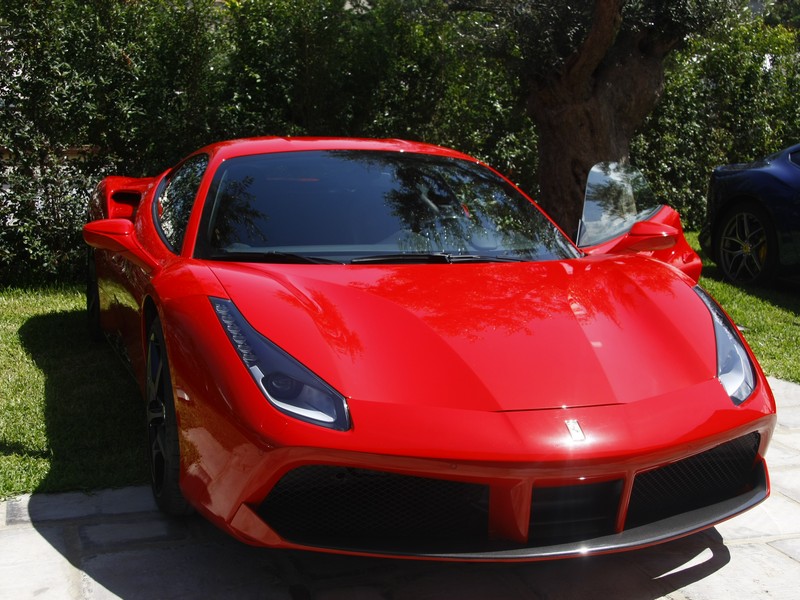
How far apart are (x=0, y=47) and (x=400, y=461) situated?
5667 millimetres

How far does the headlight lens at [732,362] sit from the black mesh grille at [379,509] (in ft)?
2.85

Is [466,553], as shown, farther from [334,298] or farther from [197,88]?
[197,88]

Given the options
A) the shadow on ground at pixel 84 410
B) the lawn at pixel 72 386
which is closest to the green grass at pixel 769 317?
the lawn at pixel 72 386

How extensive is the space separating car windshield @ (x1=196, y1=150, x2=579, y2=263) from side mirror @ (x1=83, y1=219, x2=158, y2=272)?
1.15 ft

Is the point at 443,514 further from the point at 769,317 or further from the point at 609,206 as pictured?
the point at 769,317

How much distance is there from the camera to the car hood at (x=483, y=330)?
260 cm

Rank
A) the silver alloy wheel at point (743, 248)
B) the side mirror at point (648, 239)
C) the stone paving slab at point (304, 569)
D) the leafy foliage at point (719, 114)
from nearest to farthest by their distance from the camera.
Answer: the stone paving slab at point (304, 569), the side mirror at point (648, 239), the silver alloy wheel at point (743, 248), the leafy foliage at point (719, 114)

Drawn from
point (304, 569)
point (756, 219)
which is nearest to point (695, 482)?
point (304, 569)

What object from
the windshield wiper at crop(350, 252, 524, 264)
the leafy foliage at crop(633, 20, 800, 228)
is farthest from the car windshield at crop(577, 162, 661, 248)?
the leafy foliage at crop(633, 20, 800, 228)

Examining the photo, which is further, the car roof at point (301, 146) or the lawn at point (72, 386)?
the car roof at point (301, 146)

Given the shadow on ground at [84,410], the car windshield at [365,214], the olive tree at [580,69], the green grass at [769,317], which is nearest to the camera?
the car windshield at [365,214]

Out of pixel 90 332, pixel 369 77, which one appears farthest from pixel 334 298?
pixel 369 77

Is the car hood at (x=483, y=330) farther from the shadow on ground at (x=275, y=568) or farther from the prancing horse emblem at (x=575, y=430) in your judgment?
the shadow on ground at (x=275, y=568)

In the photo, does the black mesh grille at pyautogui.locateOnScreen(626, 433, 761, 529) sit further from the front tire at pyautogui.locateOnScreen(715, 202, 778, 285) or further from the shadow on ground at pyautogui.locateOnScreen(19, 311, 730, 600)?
the front tire at pyautogui.locateOnScreen(715, 202, 778, 285)
